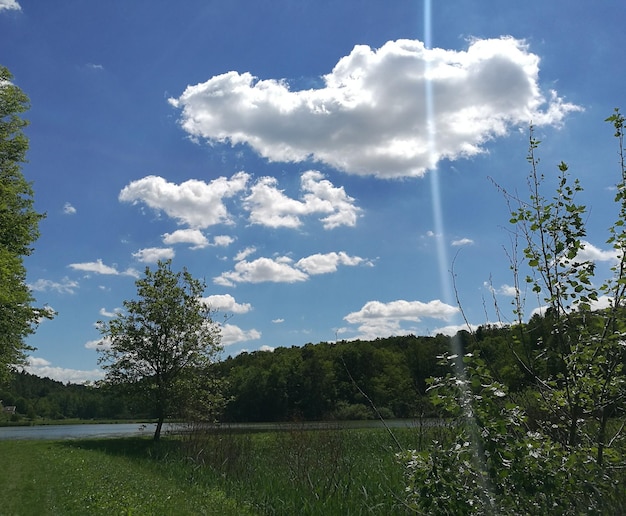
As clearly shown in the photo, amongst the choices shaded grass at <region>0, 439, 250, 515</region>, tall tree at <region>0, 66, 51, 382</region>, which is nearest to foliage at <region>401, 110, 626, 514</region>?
shaded grass at <region>0, 439, 250, 515</region>

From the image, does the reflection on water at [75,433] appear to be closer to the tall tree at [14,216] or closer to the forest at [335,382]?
the forest at [335,382]

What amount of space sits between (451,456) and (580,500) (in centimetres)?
95

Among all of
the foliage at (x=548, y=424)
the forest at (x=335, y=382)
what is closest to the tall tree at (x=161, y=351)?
the forest at (x=335, y=382)

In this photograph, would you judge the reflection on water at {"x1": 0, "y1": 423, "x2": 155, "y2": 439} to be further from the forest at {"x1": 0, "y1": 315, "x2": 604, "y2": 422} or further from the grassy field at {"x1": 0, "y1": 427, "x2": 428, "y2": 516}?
the grassy field at {"x1": 0, "y1": 427, "x2": 428, "y2": 516}

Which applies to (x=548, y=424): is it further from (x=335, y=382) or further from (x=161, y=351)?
(x=335, y=382)

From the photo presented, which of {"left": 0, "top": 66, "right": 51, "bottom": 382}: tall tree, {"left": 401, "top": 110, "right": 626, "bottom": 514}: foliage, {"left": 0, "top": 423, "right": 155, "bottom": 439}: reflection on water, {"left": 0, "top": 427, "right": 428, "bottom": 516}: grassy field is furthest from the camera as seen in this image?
{"left": 0, "top": 423, "right": 155, "bottom": 439}: reflection on water

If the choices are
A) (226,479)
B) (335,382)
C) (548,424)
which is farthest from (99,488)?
(335,382)

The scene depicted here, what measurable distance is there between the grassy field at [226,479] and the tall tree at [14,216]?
598cm

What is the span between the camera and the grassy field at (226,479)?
10227mm

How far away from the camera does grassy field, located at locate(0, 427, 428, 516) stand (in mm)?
10227

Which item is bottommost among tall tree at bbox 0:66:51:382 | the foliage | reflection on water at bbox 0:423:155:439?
reflection on water at bbox 0:423:155:439

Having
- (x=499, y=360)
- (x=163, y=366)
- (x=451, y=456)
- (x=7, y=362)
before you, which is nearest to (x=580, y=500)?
(x=451, y=456)

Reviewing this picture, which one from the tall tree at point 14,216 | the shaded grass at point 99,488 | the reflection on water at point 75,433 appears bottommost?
the reflection on water at point 75,433

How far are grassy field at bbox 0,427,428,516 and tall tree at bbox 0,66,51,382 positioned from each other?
235 inches
